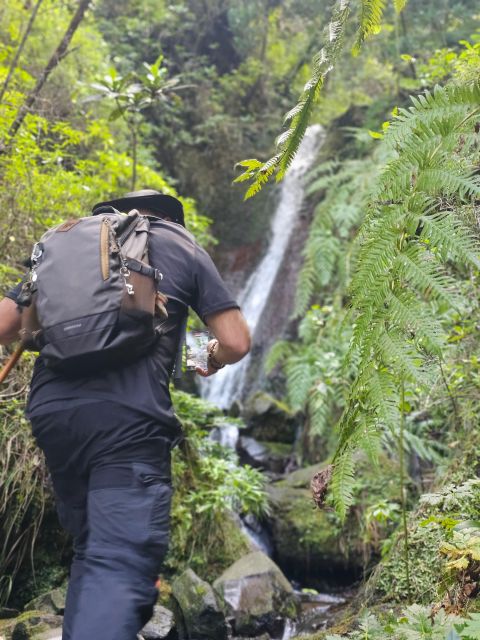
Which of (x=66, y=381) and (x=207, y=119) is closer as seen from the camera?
(x=66, y=381)

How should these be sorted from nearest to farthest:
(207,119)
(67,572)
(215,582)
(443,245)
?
(443,245), (67,572), (215,582), (207,119)

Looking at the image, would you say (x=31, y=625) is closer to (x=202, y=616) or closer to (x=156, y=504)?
(x=202, y=616)

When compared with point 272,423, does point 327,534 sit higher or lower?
lower

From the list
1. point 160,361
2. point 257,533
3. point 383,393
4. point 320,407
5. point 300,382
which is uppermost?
point 160,361

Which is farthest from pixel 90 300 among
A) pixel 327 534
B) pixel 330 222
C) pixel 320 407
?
pixel 330 222

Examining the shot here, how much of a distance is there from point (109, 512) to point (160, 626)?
6.75ft

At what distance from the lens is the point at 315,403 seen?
21.6 feet

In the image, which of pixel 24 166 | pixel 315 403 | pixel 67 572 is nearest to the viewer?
pixel 67 572

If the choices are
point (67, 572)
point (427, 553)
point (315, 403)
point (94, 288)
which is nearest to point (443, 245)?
point (94, 288)

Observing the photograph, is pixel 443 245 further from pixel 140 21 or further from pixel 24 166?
pixel 140 21

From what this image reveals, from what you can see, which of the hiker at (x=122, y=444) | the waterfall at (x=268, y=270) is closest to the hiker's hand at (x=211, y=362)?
the hiker at (x=122, y=444)

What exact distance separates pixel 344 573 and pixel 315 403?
1758 millimetres

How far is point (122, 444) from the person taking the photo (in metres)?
1.97

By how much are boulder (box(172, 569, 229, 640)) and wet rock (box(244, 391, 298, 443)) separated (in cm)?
486
